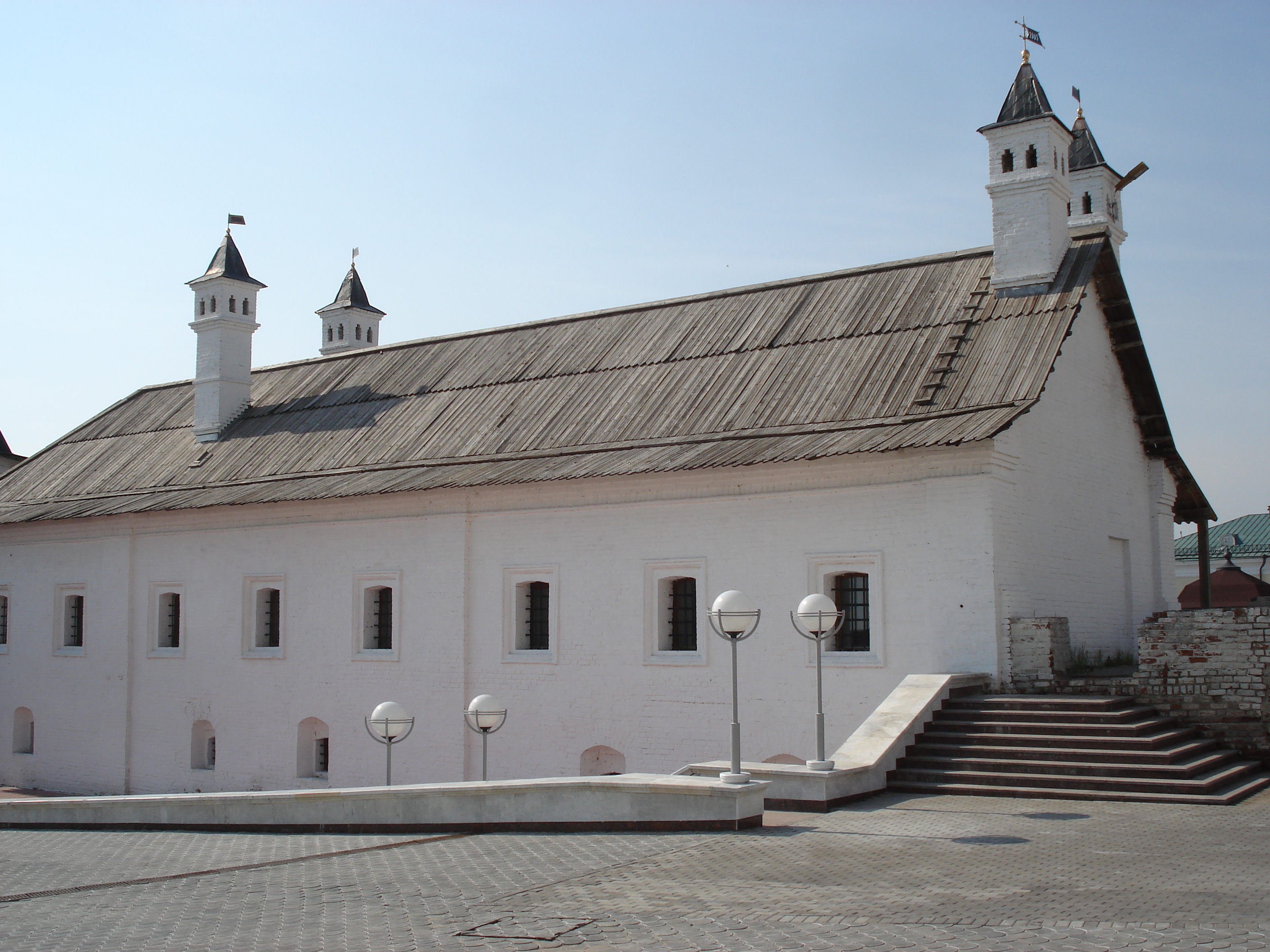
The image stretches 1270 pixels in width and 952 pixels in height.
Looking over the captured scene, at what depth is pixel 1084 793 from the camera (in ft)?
43.8

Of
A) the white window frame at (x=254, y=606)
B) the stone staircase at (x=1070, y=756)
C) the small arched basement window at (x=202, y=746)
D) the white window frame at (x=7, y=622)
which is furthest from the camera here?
the white window frame at (x=7, y=622)

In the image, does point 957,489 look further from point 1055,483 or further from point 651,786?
point 651,786

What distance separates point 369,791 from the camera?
13828 mm

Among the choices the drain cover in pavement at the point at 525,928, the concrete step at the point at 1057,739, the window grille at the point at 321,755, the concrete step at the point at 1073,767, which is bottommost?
the window grille at the point at 321,755

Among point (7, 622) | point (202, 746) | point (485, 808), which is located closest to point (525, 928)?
point (485, 808)

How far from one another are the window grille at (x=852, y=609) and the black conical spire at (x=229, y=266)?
20419mm

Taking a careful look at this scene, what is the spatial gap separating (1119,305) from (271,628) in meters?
18.2

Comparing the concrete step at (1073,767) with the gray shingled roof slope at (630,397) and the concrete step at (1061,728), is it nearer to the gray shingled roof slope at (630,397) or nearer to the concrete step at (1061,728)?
the concrete step at (1061,728)

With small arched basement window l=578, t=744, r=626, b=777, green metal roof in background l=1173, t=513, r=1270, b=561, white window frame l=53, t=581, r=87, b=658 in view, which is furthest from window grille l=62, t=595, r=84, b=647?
green metal roof in background l=1173, t=513, r=1270, b=561

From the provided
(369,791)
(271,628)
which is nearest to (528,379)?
(271,628)

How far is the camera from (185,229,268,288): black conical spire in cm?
3195

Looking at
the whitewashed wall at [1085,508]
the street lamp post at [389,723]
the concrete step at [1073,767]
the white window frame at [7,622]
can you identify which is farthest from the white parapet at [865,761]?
the white window frame at [7,622]

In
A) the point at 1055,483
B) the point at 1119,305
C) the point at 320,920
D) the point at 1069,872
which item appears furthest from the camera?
the point at 1119,305

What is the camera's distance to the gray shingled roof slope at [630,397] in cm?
1900
